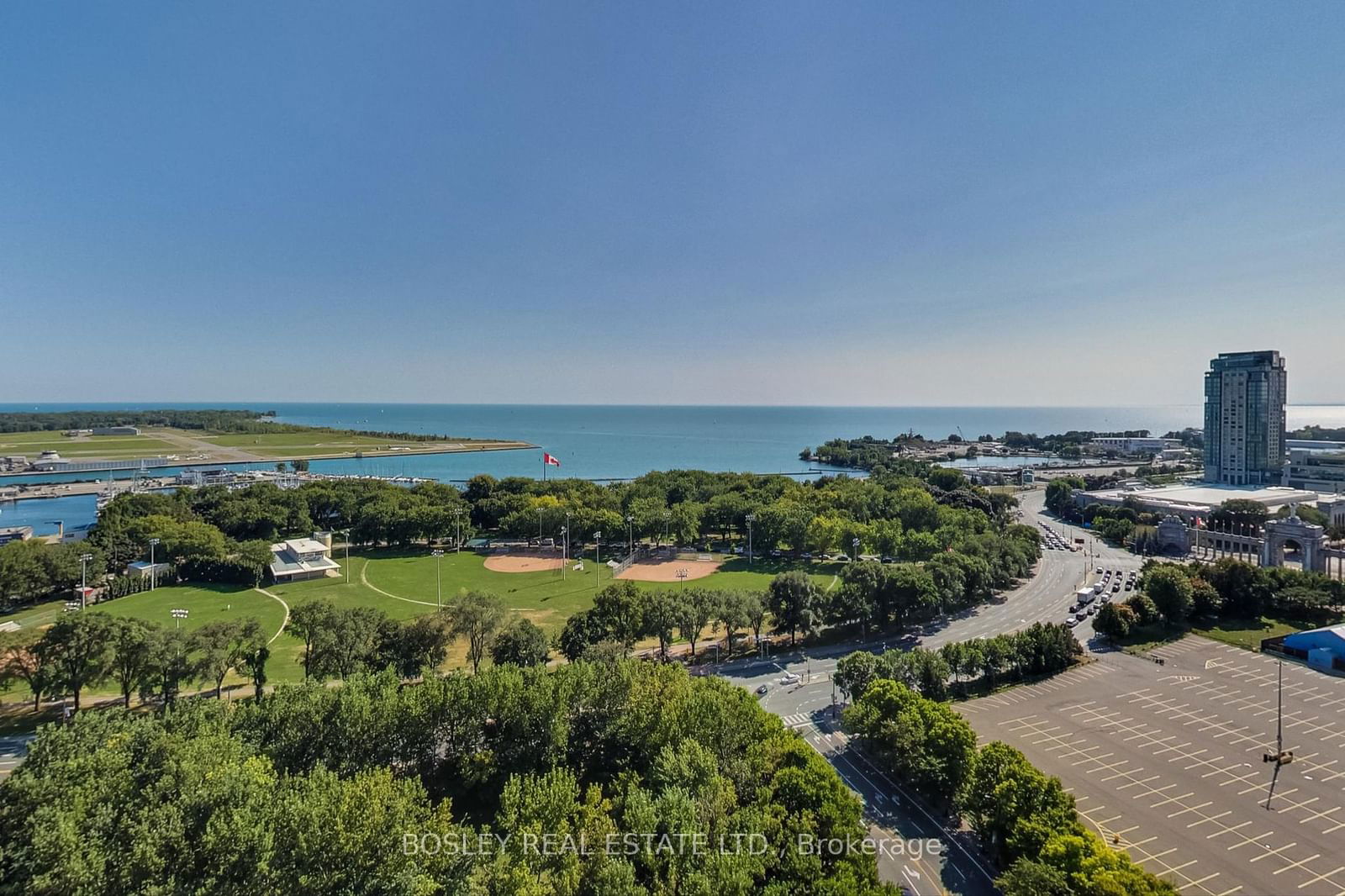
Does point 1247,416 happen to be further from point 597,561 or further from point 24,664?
point 24,664

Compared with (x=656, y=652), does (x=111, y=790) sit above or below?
above

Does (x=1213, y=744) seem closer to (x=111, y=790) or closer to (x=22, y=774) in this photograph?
(x=111, y=790)

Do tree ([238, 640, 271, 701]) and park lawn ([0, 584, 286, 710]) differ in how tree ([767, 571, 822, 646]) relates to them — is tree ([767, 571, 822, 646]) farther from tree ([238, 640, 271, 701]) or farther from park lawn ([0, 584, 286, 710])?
park lawn ([0, 584, 286, 710])

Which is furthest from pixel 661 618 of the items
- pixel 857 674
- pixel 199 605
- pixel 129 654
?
pixel 199 605

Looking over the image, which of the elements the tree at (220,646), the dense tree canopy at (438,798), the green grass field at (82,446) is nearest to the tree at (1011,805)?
the dense tree canopy at (438,798)

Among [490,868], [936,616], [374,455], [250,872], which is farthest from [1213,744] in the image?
[374,455]
